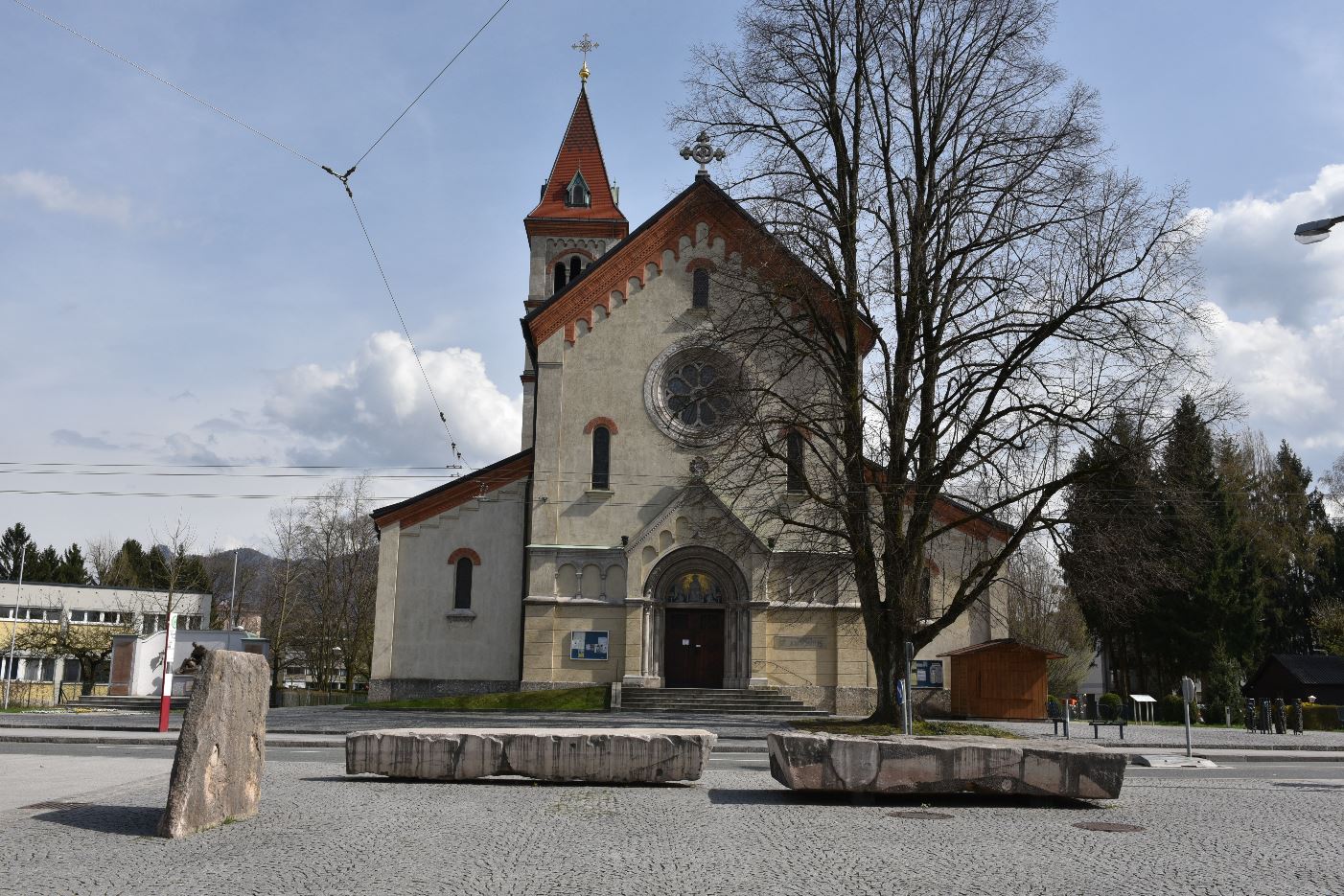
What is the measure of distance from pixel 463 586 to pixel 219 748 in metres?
25.7

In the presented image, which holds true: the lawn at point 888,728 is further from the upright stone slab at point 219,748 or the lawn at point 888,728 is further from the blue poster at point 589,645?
the upright stone slab at point 219,748

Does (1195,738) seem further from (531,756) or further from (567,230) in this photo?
(567,230)

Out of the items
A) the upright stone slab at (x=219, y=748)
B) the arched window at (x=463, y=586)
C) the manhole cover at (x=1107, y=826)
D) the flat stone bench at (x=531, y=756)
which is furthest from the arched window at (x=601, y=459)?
the manhole cover at (x=1107, y=826)

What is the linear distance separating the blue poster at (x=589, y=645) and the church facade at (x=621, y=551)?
0.06 meters

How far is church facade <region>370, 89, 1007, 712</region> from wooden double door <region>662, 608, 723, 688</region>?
5 centimetres

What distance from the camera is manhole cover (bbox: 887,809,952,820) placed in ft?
35.7

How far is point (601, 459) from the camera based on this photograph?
35.0 m

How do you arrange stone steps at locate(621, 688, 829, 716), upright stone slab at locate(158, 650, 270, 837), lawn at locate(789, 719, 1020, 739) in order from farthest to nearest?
1. stone steps at locate(621, 688, 829, 716)
2. lawn at locate(789, 719, 1020, 739)
3. upright stone slab at locate(158, 650, 270, 837)

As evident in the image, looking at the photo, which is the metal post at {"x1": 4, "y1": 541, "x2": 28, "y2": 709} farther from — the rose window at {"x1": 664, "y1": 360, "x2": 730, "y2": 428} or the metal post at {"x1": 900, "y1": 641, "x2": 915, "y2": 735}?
the metal post at {"x1": 900, "y1": 641, "x2": 915, "y2": 735}

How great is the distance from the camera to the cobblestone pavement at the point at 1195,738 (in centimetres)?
2572

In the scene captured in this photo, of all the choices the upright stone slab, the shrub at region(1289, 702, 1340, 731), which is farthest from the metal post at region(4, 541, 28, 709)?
the shrub at region(1289, 702, 1340, 731)

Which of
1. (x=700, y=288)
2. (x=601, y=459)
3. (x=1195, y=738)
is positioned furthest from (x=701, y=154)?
(x=1195, y=738)

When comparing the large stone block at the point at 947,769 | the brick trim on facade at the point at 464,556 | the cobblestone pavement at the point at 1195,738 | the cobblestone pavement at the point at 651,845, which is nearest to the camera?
the cobblestone pavement at the point at 651,845

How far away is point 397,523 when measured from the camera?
35031 mm
